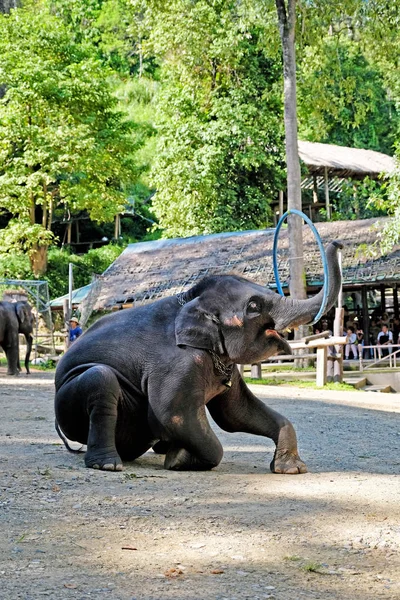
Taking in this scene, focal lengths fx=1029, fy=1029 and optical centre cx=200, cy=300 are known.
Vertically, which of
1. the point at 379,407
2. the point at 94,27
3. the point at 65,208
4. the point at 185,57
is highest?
the point at 94,27

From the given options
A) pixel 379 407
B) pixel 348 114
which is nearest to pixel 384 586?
pixel 379 407

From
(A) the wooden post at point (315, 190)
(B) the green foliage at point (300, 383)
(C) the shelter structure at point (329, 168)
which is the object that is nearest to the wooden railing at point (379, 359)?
(B) the green foliage at point (300, 383)

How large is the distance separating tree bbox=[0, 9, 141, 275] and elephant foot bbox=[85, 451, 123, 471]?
32.4m

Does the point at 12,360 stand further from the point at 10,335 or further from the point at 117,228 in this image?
the point at 117,228

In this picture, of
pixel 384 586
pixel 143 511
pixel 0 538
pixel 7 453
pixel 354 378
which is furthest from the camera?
pixel 354 378

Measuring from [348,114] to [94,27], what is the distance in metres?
19.5

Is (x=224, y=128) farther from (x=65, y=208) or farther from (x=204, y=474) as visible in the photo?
(x=204, y=474)

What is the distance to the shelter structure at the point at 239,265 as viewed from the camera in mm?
27797

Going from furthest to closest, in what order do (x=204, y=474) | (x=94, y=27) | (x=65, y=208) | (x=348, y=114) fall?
(x=94, y=27)
(x=348, y=114)
(x=65, y=208)
(x=204, y=474)

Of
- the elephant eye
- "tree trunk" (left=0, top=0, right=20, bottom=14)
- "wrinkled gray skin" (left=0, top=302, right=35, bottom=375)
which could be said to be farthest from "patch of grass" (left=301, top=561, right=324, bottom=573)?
"tree trunk" (left=0, top=0, right=20, bottom=14)

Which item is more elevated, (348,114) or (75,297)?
(348,114)

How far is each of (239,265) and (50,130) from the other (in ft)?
44.1

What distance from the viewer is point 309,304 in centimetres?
716

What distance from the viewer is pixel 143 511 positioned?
230 inches
